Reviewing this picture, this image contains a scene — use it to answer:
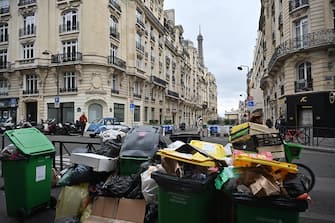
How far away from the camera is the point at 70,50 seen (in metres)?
29.5

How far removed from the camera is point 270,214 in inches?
107

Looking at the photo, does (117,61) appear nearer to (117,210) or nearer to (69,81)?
(69,81)

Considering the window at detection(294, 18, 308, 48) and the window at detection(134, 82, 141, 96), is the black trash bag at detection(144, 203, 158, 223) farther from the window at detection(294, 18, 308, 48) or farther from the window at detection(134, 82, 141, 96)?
the window at detection(134, 82, 141, 96)

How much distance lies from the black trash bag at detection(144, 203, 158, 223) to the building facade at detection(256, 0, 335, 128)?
20976 mm

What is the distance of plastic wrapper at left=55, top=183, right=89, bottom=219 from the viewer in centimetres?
426

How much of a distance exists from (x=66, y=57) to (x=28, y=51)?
5.85 meters

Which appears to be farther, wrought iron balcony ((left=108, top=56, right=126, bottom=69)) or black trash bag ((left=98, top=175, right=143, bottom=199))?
wrought iron balcony ((left=108, top=56, right=126, bottom=69))

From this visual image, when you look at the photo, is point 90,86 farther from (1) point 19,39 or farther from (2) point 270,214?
(2) point 270,214

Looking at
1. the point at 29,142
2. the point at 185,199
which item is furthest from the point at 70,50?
the point at 185,199

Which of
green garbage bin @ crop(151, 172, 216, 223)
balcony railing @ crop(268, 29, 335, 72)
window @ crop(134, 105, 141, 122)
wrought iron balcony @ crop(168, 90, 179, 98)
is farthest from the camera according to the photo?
wrought iron balcony @ crop(168, 90, 179, 98)

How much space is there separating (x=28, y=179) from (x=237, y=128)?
403cm

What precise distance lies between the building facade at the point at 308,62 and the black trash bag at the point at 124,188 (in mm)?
20927

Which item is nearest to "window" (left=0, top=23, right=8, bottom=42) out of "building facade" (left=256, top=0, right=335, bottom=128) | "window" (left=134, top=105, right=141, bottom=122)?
"window" (left=134, top=105, right=141, bottom=122)

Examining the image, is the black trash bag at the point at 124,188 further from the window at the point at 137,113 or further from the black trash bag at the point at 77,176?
the window at the point at 137,113
